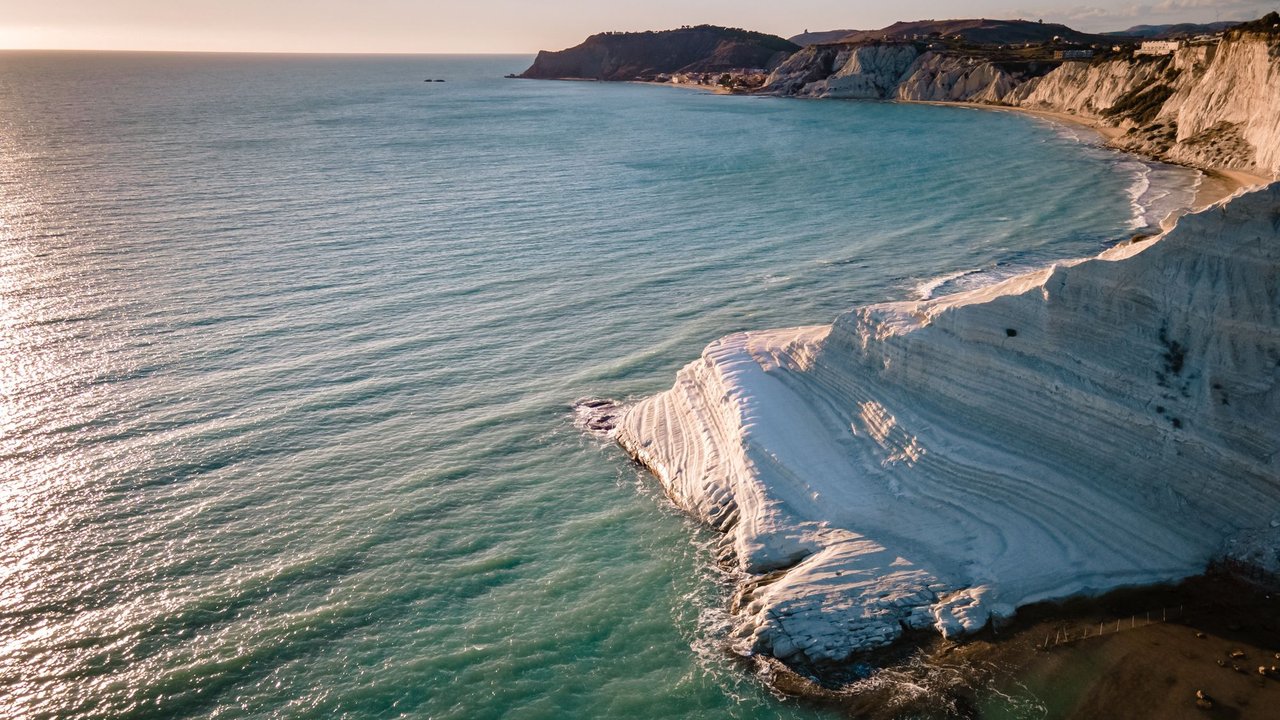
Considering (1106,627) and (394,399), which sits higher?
(394,399)

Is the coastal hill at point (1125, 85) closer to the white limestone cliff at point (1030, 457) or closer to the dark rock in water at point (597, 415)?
the white limestone cliff at point (1030, 457)

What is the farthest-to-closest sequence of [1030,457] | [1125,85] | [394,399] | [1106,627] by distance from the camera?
1. [1125,85]
2. [394,399]
3. [1030,457]
4. [1106,627]

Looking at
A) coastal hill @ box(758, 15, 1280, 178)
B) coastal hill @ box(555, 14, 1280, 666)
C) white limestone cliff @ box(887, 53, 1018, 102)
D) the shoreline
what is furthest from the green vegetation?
coastal hill @ box(555, 14, 1280, 666)

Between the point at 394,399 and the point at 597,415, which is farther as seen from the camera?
the point at 394,399

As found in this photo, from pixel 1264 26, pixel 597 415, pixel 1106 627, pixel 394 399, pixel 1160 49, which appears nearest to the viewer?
pixel 1106 627

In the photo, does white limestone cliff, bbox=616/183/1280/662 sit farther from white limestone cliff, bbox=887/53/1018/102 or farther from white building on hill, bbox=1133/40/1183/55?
white limestone cliff, bbox=887/53/1018/102

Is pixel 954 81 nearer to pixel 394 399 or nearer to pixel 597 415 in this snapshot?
pixel 597 415

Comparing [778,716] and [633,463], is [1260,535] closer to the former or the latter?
[778,716]

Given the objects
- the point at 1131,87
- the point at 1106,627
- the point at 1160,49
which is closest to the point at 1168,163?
the point at 1131,87
